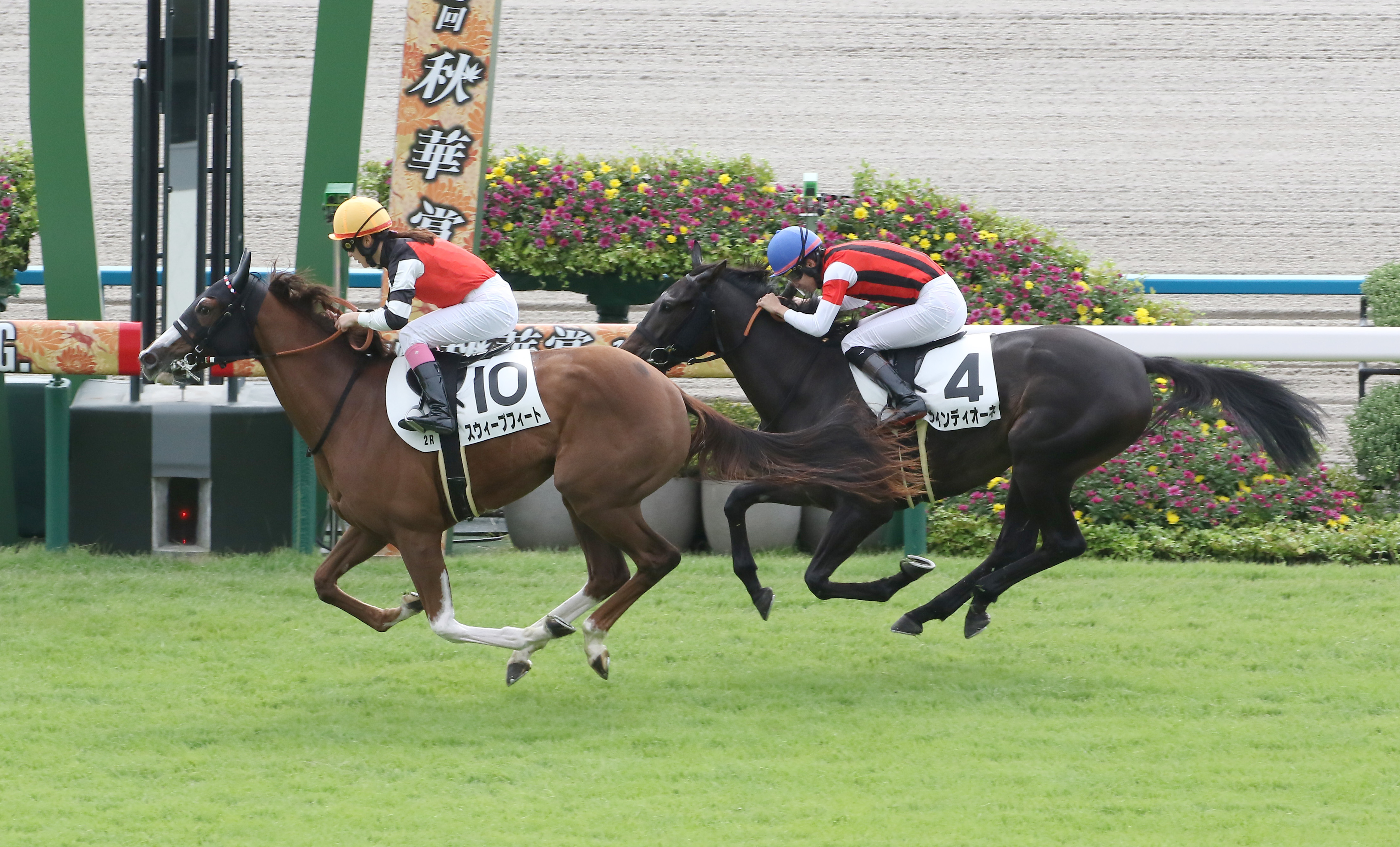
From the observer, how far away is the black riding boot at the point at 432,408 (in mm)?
4773

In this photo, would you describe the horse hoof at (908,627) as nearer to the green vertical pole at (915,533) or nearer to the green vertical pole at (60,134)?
the green vertical pole at (915,533)

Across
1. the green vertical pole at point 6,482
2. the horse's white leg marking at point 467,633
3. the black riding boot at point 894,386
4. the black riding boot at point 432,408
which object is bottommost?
the green vertical pole at point 6,482

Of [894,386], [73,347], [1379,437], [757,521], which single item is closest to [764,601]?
[894,386]

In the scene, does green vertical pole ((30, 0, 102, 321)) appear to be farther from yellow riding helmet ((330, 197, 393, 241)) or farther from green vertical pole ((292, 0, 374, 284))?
yellow riding helmet ((330, 197, 393, 241))

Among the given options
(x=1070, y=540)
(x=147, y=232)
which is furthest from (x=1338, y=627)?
(x=147, y=232)

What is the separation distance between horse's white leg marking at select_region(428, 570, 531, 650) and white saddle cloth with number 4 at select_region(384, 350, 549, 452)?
1.51ft

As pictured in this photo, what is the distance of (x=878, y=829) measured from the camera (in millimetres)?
3627

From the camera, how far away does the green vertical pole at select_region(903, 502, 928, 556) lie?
21.5 ft

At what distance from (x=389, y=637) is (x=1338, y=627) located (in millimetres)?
3637

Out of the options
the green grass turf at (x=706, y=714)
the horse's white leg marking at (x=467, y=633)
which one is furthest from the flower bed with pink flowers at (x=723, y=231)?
the horse's white leg marking at (x=467, y=633)

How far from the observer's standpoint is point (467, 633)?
4707mm

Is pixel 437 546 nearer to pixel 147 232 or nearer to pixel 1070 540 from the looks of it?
pixel 1070 540

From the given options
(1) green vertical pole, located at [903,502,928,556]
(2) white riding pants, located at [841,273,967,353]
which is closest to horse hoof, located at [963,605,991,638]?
(2) white riding pants, located at [841,273,967,353]

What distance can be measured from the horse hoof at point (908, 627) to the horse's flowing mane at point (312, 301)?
206 centimetres
